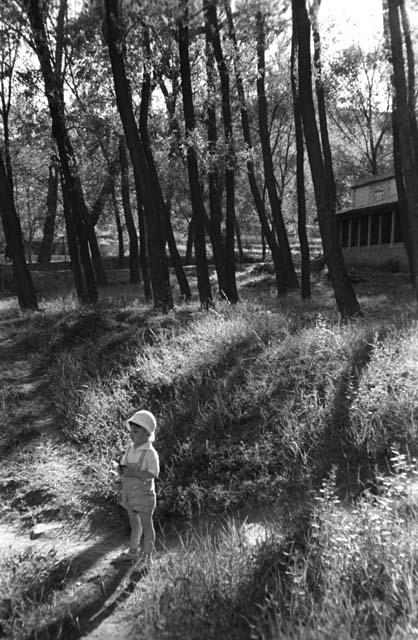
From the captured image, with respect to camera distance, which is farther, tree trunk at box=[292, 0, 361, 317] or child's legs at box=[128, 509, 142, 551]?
tree trunk at box=[292, 0, 361, 317]

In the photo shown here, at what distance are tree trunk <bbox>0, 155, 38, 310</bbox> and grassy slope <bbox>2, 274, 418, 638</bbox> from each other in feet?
26.2

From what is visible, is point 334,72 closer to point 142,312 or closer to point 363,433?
point 142,312

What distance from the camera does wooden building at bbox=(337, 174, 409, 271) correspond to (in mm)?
35188

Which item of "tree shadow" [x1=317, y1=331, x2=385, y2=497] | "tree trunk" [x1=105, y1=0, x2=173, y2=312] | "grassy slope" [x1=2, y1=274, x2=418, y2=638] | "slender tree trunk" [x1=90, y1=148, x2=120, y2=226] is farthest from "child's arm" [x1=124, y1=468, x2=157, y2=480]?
"slender tree trunk" [x1=90, y1=148, x2=120, y2=226]

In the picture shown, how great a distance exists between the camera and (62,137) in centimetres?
1895

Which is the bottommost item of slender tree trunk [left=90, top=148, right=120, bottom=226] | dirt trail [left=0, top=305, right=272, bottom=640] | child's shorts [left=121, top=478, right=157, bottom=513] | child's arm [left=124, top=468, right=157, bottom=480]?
dirt trail [left=0, top=305, right=272, bottom=640]

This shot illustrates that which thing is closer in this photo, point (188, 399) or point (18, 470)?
point (18, 470)

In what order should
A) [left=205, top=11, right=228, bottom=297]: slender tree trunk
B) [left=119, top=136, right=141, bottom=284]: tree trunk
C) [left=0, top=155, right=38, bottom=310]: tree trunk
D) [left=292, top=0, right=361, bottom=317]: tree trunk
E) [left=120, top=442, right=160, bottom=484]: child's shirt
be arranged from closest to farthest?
1. [left=120, top=442, right=160, bottom=484]: child's shirt
2. [left=292, top=0, right=361, bottom=317]: tree trunk
3. [left=205, top=11, right=228, bottom=297]: slender tree trunk
4. [left=0, top=155, right=38, bottom=310]: tree trunk
5. [left=119, top=136, right=141, bottom=284]: tree trunk

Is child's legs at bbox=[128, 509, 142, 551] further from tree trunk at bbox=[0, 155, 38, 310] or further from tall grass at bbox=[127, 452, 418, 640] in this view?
tree trunk at bbox=[0, 155, 38, 310]

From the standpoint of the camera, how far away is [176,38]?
16.4m

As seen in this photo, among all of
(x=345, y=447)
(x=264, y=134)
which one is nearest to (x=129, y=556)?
(x=345, y=447)

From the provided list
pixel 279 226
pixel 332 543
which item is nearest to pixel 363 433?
pixel 332 543

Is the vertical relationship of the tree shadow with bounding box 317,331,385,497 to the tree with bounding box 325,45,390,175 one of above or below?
below

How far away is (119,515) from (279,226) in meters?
17.6
